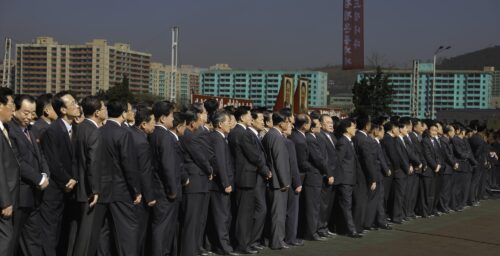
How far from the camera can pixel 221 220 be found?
877cm

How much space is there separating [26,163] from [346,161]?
571 cm

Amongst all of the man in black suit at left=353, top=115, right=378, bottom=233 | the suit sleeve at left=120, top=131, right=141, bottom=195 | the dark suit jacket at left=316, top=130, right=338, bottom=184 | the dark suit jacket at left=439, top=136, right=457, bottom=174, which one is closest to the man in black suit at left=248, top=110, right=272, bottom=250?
the dark suit jacket at left=316, top=130, right=338, bottom=184

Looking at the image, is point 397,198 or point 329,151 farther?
point 397,198

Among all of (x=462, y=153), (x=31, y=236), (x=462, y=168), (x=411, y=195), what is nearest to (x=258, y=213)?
(x=31, y=236)

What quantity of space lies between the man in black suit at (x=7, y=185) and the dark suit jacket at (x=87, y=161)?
35.6 inches

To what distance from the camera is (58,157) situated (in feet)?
21.8

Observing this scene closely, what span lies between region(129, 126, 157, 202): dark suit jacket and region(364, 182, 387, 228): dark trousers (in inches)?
193

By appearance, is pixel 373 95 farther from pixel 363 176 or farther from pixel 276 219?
pixel 276 219

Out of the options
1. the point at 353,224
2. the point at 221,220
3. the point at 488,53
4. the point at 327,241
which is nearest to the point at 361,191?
the point at 353,224

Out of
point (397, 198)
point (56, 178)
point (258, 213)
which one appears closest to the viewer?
point (56, 178)

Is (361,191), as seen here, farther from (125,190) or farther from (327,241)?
(125,190)

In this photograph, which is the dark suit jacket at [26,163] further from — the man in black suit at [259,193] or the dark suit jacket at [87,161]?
the man in black suit at [259,193]

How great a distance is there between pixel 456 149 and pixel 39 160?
1044 cm

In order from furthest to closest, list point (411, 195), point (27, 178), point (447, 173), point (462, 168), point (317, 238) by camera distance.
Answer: point (462, 168)
point (447, 173)
point (411, 195)
point (317, 238)
point (27, 178)
